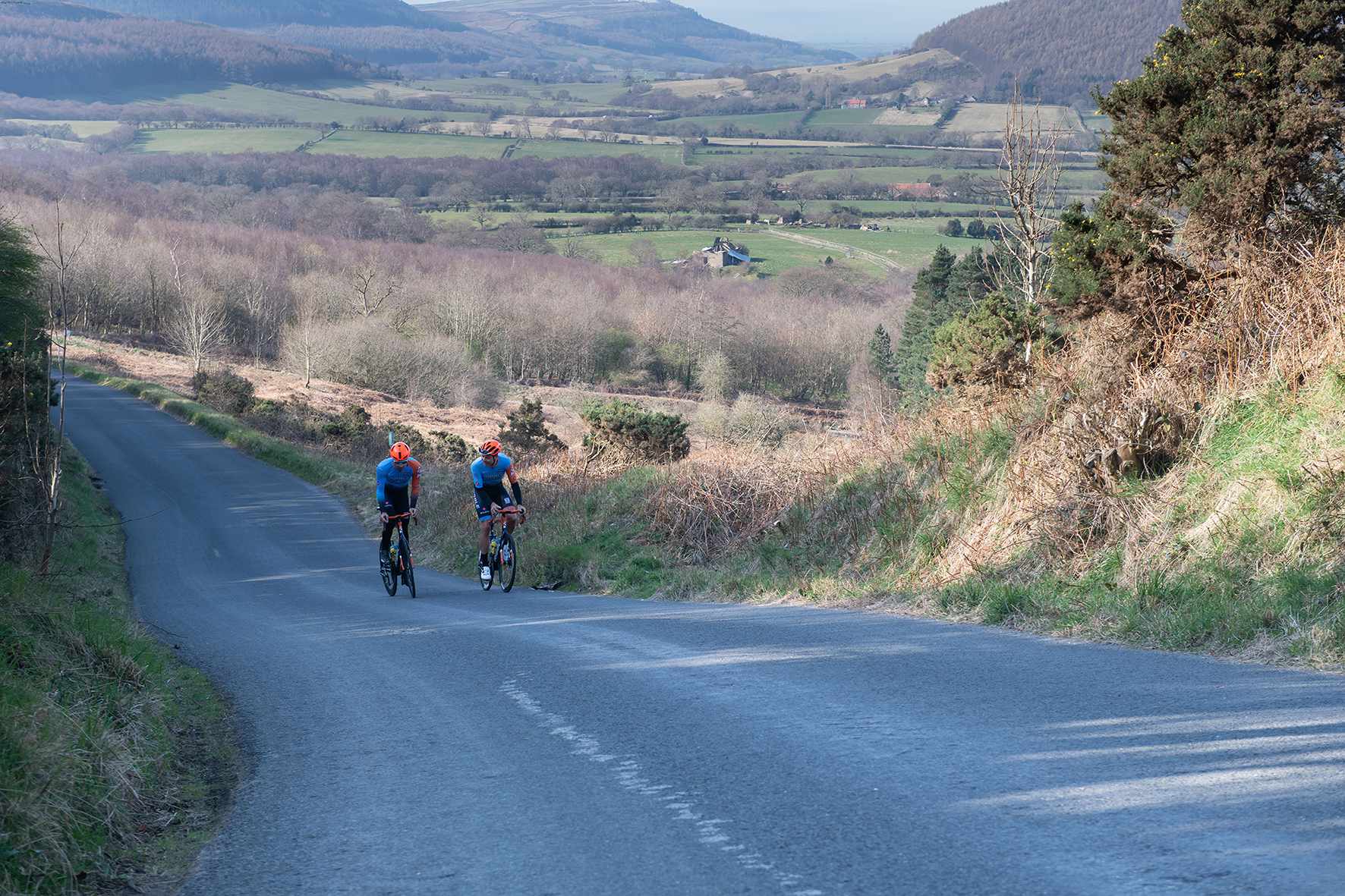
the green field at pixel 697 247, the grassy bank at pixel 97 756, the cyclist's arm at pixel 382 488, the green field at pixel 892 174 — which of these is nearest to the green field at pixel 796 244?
the green field at pixel 697 247

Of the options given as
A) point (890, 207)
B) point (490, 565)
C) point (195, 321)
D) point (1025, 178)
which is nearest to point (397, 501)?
point (490, 565)

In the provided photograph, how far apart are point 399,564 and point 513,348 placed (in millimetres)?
84295

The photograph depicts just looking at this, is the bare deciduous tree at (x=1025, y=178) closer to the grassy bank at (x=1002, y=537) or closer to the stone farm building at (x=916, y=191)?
the grassy bank at (x=1002, y=537)

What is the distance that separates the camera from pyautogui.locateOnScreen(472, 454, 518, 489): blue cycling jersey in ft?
50.5

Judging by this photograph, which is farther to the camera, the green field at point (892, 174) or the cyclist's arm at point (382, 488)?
the green field at point (892, 174)

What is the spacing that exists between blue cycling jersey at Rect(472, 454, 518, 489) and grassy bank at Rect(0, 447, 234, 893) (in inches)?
237

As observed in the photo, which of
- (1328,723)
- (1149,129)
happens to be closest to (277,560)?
(1149,129)

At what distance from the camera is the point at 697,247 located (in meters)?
137

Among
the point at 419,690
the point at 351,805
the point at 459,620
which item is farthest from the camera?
the point at 459,620

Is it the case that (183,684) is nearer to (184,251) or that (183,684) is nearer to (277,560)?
(277,560)

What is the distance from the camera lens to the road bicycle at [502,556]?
15.9 metres

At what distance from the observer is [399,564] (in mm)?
Answer: 16406

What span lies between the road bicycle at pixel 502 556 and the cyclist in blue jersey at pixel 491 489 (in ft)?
0.34

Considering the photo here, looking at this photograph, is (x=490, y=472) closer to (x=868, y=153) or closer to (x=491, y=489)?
(x=491, y=489)
